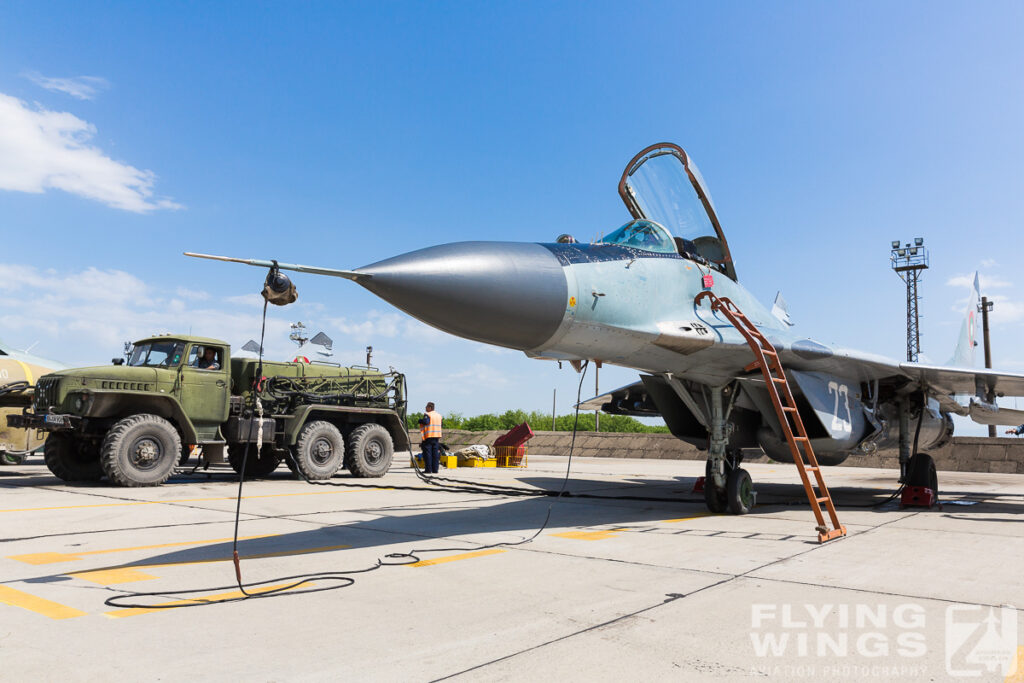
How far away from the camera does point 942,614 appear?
3096mm

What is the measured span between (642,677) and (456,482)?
891 centimetres

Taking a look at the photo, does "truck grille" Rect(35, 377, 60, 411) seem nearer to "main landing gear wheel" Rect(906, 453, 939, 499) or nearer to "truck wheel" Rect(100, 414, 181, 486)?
"truck wheel" Rect(100, 414, 181, 486)

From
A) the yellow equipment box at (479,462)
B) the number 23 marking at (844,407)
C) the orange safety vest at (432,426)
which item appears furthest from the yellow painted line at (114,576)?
the yellow equipment box at (479,462)

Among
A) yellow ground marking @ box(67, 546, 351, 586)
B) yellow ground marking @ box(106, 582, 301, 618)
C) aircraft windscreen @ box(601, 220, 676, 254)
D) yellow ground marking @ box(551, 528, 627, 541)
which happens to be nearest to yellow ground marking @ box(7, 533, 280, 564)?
yellow ground marking @ box(67, 546, 351, 586)

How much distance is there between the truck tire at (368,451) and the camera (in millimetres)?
11203

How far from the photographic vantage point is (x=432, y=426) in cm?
1285

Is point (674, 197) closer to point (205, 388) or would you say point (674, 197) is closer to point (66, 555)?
point (66, 555)

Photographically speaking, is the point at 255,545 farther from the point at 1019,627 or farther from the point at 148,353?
the point at 148,353

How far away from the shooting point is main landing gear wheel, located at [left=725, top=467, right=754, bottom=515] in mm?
6871

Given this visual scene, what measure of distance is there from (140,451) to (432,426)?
5.21 meters

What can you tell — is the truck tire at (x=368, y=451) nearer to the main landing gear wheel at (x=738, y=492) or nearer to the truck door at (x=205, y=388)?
the truck door at (x=205, y=388)

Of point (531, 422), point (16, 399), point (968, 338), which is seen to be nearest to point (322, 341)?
point (16, 399)

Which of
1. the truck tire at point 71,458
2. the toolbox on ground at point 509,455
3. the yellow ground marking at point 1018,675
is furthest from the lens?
the toolbox on ground at point 509,455

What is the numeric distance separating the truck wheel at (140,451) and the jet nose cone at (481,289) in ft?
22.0
